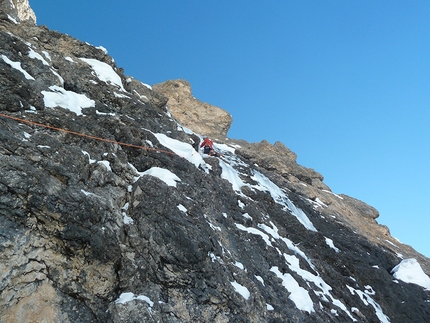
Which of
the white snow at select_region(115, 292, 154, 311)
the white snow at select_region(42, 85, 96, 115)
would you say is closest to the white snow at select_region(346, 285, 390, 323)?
the white snow at select_region(115, 292, 154, 311)

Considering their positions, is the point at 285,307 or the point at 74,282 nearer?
the point at 74,282

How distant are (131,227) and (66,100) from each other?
720 cm

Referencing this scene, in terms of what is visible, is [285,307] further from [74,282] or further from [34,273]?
[34,273]

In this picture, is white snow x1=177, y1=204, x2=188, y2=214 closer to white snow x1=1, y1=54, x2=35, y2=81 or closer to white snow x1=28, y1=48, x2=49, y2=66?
white snow x1=1, y1=54, x2=35, y2=81

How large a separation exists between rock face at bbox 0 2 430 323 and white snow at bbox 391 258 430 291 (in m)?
0.79

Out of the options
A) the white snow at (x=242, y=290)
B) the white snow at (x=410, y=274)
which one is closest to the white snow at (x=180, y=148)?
the white snow at (x=242, y=290)

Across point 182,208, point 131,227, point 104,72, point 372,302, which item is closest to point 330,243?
point 372,302

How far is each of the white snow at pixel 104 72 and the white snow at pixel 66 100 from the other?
353cm

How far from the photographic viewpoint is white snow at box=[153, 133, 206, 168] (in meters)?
17.7

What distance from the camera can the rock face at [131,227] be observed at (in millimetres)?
9359

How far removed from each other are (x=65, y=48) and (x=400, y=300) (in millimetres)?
23290

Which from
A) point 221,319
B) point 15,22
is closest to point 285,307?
point 221,319

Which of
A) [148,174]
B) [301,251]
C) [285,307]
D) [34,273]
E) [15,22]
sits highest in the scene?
[15,22]

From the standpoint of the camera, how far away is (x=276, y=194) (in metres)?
24.4
